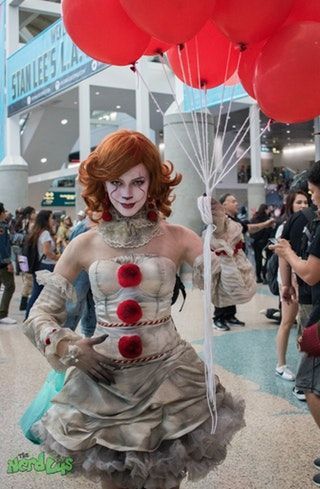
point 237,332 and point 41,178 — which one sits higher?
point 41,178

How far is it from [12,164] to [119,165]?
12.0 meters

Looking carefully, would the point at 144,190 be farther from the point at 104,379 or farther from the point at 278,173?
the point at 278,173

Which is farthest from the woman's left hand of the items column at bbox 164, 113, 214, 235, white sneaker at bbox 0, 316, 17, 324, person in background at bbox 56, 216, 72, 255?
person in background at bbox 56, 216, 72, 255

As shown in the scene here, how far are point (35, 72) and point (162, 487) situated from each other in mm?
10444

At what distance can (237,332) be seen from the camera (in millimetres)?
5035

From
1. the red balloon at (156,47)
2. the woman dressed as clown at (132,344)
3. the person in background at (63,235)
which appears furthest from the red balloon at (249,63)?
the person in background at (63,235)

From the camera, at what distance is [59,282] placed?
170 cm

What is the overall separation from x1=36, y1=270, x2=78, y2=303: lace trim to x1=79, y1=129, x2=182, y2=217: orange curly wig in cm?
27

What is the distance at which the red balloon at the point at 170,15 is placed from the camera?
179cm

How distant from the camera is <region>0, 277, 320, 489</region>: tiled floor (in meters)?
2.30

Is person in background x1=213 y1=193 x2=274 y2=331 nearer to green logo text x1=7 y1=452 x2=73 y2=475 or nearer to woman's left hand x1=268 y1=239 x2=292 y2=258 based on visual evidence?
woman's left hand x1=268 y1=239 x2=292 y2=258

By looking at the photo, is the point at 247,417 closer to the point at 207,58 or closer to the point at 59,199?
the point at 207,58

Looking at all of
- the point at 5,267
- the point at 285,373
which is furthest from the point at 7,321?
the point at 285,373

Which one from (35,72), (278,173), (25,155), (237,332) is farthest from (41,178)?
(278,173)
